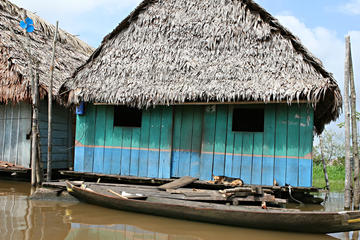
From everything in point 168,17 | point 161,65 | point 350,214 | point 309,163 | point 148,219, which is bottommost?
point 148,219

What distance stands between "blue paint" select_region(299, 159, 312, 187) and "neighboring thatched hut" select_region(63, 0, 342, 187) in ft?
0.06

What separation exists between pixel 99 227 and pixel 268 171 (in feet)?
11.7

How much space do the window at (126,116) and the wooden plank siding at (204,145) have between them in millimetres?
198

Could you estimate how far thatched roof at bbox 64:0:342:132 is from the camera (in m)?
6.64

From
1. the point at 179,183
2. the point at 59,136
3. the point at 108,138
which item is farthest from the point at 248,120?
the point at 59,136

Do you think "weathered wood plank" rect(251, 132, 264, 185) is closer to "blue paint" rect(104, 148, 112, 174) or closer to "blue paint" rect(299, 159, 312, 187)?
"blue paint" rect(299, 159, 312, 187)

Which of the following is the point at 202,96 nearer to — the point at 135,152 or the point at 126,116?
the point at 135,152

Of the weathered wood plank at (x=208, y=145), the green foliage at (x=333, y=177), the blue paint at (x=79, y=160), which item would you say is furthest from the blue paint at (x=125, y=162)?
the green foliage at (x=333, y=177)

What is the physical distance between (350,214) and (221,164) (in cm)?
292

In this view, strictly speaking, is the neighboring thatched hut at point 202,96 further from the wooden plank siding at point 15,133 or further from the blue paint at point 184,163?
the wooden plank siding at point 15,133

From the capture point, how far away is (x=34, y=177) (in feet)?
27.0

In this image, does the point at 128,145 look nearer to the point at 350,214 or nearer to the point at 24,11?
the point at 350,214

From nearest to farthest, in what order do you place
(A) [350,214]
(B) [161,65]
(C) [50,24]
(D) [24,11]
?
(A) [350,214], (B) [161,65], (D) [24,11], (C) [50,24]

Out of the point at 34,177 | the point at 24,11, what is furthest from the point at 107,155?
the point at 24,11
